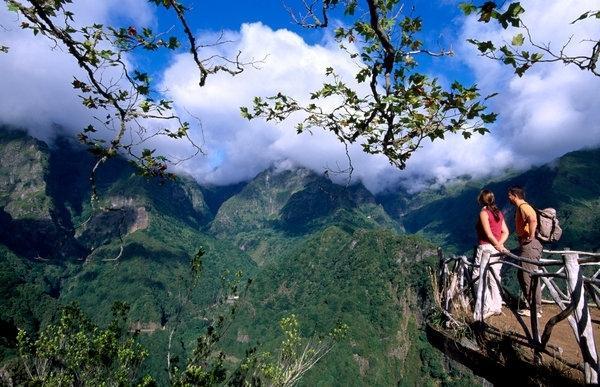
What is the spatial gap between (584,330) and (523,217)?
445 cm

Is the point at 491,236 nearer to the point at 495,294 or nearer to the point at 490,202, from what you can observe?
the point at 490,202

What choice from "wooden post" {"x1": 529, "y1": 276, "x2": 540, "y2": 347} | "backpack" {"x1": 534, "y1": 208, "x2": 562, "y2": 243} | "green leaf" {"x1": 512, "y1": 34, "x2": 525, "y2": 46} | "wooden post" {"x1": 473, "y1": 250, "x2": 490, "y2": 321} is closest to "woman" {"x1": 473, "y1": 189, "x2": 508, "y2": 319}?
"backpack" {"x1": 534, "y1": 208, "x2": 562, "y2": 243}

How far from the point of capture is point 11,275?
573ft

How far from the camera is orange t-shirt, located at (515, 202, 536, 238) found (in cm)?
918

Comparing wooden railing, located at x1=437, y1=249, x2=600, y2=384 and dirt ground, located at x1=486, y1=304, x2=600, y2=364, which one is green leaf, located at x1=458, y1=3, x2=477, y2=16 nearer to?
wooden railing, located at x1=437, y1=249, x2=600, y2=384

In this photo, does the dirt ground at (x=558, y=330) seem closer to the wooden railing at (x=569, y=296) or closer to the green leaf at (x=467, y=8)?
the wooden railing at (x=569, y=296)

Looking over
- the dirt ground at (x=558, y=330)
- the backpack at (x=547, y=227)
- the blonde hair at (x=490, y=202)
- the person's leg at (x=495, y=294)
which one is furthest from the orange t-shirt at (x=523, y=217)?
the dirt ground at (x=558, y=330)

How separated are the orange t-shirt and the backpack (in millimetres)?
182

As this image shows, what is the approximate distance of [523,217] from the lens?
368 inches

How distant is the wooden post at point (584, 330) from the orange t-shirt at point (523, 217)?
392cm

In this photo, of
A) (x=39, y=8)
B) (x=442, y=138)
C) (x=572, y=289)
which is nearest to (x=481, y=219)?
(x=572, y=289)

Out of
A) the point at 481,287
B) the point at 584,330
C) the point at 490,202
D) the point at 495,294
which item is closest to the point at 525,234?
the point at 490,202

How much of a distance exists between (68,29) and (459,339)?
28.2ft

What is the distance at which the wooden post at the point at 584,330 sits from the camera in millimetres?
5270
